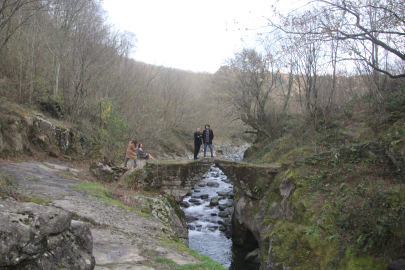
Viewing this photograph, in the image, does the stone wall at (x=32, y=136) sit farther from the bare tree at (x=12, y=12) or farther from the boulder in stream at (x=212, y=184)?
the boulder in stream at (x=212, y=184)

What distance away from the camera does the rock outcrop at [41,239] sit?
2865 mm

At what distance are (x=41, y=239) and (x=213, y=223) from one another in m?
13.8

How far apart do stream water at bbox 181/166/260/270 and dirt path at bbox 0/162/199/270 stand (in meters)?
5.20

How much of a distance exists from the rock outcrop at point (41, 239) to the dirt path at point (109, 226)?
99cm

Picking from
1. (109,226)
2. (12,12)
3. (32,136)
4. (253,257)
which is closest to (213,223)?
(253,257)

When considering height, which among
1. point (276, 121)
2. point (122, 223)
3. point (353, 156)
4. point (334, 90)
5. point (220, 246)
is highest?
point (334, 90)

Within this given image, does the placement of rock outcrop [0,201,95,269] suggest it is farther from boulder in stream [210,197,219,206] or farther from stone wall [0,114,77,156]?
boulder in stream [210,197,219,206]

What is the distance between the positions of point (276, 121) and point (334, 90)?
6.88m

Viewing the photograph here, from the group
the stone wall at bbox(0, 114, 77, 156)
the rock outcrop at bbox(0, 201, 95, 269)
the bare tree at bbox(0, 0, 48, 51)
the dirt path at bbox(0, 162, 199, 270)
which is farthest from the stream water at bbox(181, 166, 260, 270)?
the bare tree at bbox(0, 0, 48, 51)

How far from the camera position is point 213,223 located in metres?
16.1

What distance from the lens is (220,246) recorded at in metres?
13.6

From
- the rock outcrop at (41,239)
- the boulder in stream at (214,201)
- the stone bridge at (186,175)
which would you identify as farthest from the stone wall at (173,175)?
the rock outcrop at (41,239)

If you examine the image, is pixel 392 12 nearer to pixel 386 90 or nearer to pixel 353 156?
pixel 353 156

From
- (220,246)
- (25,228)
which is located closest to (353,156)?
(220,246)
